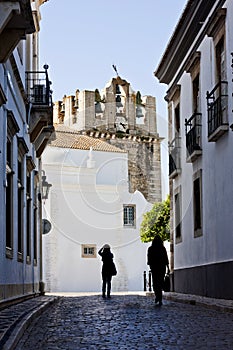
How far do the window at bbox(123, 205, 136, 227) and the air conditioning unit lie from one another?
21365 millimetres

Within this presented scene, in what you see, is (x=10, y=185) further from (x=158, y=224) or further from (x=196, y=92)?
(x=158, y=224)

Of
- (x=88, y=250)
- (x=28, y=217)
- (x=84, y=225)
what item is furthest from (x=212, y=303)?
(x=84, y=225)

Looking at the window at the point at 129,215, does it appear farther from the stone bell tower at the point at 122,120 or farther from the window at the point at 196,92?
the window at the point at 196,92

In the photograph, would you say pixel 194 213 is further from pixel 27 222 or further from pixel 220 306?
pixel 220 306

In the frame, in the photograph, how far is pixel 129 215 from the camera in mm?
40812

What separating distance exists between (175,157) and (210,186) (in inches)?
167

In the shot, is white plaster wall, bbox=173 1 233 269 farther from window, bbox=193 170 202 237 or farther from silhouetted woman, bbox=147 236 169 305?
silhouetted woman, bbox=147 236 169 305

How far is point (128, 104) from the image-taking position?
6097cm

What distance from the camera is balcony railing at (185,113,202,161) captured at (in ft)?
59.6

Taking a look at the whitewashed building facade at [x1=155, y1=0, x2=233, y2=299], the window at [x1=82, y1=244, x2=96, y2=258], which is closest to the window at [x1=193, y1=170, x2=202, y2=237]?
the whitewashed building facade at [x1=155, y1=0, x2=233, y2=299]

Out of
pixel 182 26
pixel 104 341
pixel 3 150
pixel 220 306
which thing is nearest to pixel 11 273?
pixel 3 150

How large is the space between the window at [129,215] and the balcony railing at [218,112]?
80.0ft

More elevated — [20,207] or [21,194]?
[21,194]

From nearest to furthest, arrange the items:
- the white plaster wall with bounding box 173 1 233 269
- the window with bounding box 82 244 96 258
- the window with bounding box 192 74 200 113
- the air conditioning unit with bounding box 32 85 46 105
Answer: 1. the white plaster wall with bounding box 173 1 233 269
2. the window with bounding box 192 74 200 113
3. the air conditioning unit with bounding box 32 85 46 105
4. the window with bounding box 82 244 96 258
